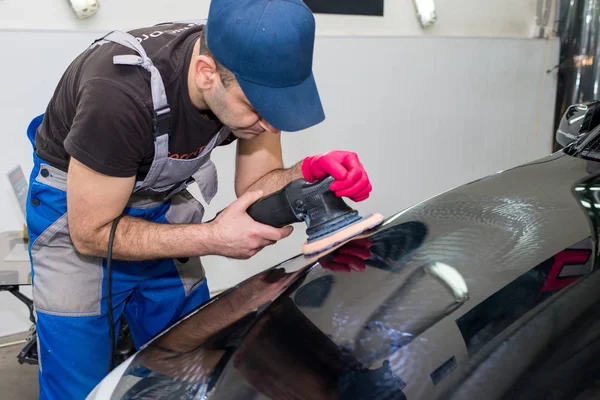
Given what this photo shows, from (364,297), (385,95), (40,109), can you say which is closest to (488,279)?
(364,297)

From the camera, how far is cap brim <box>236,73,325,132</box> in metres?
1.28

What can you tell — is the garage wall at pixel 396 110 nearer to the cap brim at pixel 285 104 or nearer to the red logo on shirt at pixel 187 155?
the red logo on shirt at pixel 187 155

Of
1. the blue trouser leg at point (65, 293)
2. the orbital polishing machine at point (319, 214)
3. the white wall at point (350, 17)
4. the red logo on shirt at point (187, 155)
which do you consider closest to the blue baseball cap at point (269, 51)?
the orbital polishing machine at point (319, 214)

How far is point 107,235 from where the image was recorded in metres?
1.41

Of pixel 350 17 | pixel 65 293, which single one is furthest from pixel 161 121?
pixel 350 17

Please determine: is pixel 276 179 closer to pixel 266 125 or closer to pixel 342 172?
pixel 266 125

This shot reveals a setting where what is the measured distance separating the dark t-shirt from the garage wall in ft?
3.76

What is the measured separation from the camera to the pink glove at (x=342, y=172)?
1.27 m

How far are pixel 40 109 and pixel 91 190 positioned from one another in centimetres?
150

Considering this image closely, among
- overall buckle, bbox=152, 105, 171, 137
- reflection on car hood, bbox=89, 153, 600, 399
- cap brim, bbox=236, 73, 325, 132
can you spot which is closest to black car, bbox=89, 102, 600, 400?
reflection on car hood, bbox=89, 153, 600, 399

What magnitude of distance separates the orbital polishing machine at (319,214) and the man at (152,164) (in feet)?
0.12

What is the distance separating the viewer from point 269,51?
3.98 feet

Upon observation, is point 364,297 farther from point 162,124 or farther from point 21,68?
point 21,68

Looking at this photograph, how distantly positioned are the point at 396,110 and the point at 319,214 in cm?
246
